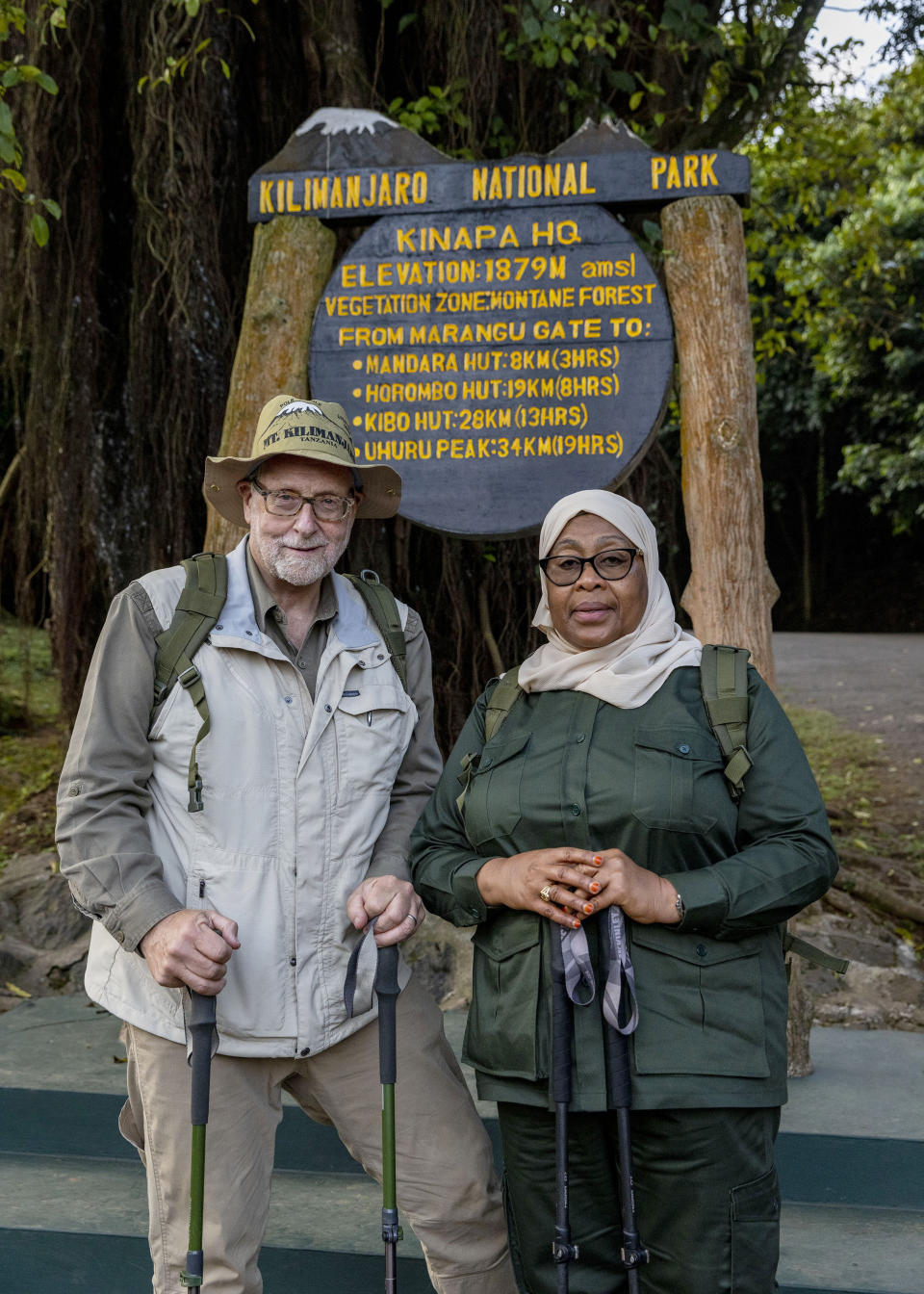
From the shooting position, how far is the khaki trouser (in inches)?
90.8

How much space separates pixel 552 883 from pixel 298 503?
907mm

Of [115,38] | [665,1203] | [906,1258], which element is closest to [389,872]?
[665,1203]

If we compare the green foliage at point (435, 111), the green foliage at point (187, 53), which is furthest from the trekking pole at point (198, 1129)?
the green foliage at point (435, 111)

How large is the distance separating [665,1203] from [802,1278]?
0.85m

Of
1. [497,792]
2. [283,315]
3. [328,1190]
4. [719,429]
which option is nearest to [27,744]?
[283,315]

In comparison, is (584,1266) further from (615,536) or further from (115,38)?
(115,38)

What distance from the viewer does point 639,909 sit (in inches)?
83.8

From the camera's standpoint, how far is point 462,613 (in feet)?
17.9

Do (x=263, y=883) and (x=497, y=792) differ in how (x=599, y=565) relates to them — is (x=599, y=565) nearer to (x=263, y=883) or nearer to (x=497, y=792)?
(x=497, y=792)

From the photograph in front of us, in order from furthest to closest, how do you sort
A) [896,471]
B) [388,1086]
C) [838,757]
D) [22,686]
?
[896,471]
[838,757]
[22,686]
[388,1086]

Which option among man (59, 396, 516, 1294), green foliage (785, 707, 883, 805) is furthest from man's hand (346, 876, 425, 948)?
green foliage (785, 707, 883, 805)

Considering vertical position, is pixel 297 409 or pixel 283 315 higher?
pixel 283 315

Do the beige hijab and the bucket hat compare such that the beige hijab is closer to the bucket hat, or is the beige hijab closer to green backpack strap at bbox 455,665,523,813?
green backpack strap at bbox 455,665,523,813

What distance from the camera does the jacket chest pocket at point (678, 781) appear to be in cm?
220
